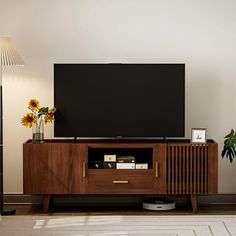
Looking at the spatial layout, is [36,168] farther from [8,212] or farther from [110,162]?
[110,162]

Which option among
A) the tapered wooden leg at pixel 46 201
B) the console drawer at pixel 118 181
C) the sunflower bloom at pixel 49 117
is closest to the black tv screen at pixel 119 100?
the sunflower bloom at pixel 49 117

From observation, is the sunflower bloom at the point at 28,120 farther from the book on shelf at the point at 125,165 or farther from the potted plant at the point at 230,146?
the potted plant at the point at 230,146

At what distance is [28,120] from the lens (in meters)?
5.93

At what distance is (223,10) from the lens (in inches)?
248

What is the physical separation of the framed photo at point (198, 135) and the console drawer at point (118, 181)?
499 millimetres

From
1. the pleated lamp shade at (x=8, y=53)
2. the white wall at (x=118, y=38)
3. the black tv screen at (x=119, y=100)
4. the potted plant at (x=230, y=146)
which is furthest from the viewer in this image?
the white wall at (x=118, y=38)

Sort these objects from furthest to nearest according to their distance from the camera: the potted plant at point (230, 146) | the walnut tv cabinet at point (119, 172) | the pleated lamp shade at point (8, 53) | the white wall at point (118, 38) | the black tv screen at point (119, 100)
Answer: the white wall at point (118, 38) → the potted plant at point (230, 146) → the black tv screen at point (119, 100) → the walnut tv cabinet at point (119, 172) → the pleated lamp shade at point (8, 53)

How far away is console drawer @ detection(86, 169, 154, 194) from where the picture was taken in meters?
5.88

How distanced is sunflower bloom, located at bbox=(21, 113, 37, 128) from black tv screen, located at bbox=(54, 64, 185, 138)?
212 millimetres

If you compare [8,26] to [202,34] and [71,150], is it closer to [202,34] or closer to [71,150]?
[71,150]

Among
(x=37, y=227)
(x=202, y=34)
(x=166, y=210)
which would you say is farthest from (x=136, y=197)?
(x=202, y=34)

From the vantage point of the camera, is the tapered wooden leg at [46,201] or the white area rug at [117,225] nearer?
the white area rug at [117,225]

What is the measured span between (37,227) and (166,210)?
4.34 ft

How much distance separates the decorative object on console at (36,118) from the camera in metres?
5.92
